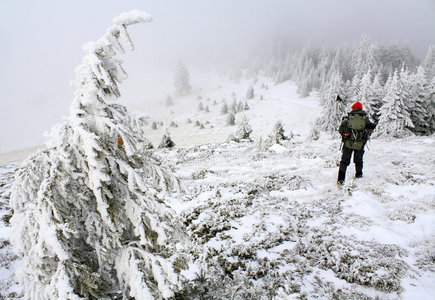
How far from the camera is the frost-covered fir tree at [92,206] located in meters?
2.30

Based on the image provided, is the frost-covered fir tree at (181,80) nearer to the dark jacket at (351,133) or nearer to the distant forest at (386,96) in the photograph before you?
the distant forest at (386,96)

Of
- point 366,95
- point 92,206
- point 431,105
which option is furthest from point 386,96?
point 92,206

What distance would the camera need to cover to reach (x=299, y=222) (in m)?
6.15

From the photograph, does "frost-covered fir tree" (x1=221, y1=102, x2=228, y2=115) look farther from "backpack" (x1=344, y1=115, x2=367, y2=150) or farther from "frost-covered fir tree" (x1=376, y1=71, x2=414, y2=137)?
"backpack" (x1=344, y1=115, x2=367, y2=150)

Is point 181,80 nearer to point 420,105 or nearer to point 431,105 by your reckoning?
point 420,105

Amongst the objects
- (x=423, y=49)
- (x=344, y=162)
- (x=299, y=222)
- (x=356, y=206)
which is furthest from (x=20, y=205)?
(x=423, y=49)

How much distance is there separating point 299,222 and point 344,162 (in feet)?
11.2

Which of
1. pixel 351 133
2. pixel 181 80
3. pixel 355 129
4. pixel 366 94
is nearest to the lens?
pixel 355 129

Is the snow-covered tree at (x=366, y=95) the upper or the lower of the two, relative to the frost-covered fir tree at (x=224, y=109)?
upper

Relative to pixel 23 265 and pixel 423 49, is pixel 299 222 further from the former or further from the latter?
pixel 423 49

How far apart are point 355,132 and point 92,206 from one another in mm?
8048

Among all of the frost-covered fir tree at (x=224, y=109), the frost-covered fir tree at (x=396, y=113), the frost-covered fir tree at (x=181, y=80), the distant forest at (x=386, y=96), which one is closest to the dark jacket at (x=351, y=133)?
the distant forest at (x=386, y=96)

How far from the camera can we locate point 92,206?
283 centimetres

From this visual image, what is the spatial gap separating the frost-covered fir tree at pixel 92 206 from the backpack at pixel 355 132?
716cm
